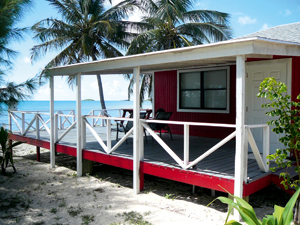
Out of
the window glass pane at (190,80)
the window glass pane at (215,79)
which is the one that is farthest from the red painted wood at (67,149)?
the window glass pane at (215,79)

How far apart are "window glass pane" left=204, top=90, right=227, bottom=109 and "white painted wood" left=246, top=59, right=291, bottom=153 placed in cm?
137

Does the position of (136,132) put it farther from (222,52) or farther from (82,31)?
(82,31)

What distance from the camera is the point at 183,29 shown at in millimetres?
16547

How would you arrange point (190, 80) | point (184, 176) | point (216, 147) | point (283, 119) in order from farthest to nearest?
point (190, 80) → point (184, 176) → point (216, 147) → point (283, 119)

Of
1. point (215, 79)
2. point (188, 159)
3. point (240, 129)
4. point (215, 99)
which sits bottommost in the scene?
point (188, 159)

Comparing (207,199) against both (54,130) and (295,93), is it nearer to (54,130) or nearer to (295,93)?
(295,93)

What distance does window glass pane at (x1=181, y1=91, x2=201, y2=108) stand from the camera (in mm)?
8559

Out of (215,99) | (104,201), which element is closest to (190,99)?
(215,99)

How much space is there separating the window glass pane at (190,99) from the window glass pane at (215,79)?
16.7 inches

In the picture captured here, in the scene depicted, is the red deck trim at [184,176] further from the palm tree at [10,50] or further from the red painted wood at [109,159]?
the palm tree at [10,50]

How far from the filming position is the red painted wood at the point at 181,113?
25.6ft

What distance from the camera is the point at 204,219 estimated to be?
4668mm

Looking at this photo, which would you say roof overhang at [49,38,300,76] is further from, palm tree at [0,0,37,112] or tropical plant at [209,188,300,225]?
tropical plant at [209,188,300,225]

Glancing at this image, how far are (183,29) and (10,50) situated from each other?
12596 mm
